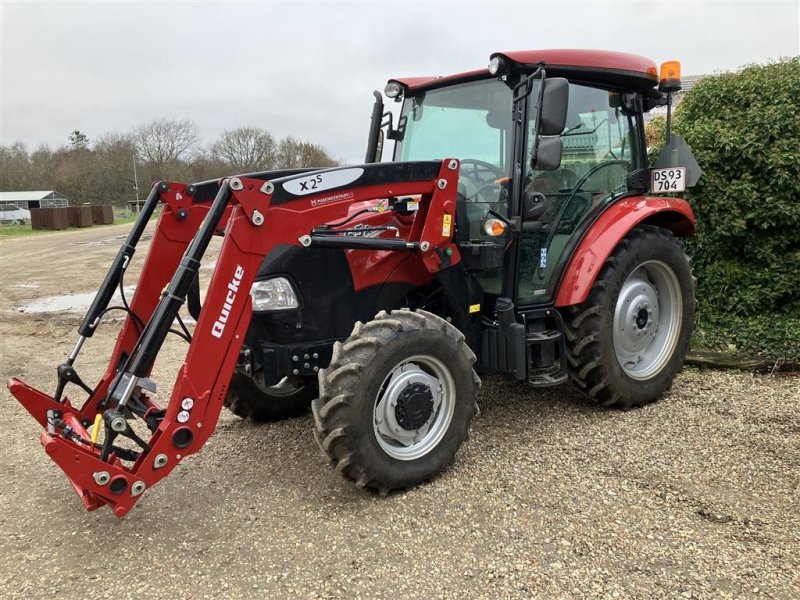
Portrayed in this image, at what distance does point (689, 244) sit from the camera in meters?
6.04

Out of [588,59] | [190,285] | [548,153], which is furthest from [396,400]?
[588,59]

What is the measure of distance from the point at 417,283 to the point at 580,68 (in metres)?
1.73

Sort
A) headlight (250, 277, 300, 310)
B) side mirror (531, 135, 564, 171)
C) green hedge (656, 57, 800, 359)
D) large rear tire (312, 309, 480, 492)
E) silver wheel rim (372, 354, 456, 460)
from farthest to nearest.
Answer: green hedge (656, 57, 800, 359), side mirror (531, 135, 564, 171), headlight (250, 277, 300, 310), silver wheel rim (372, 354, 456, 460), large rear tire (312, 309, 480, 492)

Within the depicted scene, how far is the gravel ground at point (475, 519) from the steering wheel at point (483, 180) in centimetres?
149

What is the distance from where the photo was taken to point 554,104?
3.44 m

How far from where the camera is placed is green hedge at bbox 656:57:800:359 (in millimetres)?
5398

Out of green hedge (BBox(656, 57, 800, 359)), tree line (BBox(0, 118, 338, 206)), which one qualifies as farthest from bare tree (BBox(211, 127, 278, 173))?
green hedge (BBox(656, 57, 800, 359))

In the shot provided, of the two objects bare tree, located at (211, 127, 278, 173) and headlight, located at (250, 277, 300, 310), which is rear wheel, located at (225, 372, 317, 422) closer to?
headlight, located at (250, 277, 300, 310)

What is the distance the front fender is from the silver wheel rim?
1103mm

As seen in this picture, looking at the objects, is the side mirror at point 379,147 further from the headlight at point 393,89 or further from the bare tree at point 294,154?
the bare tree at point 294,154

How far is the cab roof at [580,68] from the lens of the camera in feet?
12.3

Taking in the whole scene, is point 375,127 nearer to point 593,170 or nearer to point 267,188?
point 593,170

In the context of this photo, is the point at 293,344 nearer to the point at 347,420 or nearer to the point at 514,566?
the point at 347,420

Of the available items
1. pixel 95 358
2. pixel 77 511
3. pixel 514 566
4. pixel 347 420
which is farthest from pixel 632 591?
pixel 95 358
